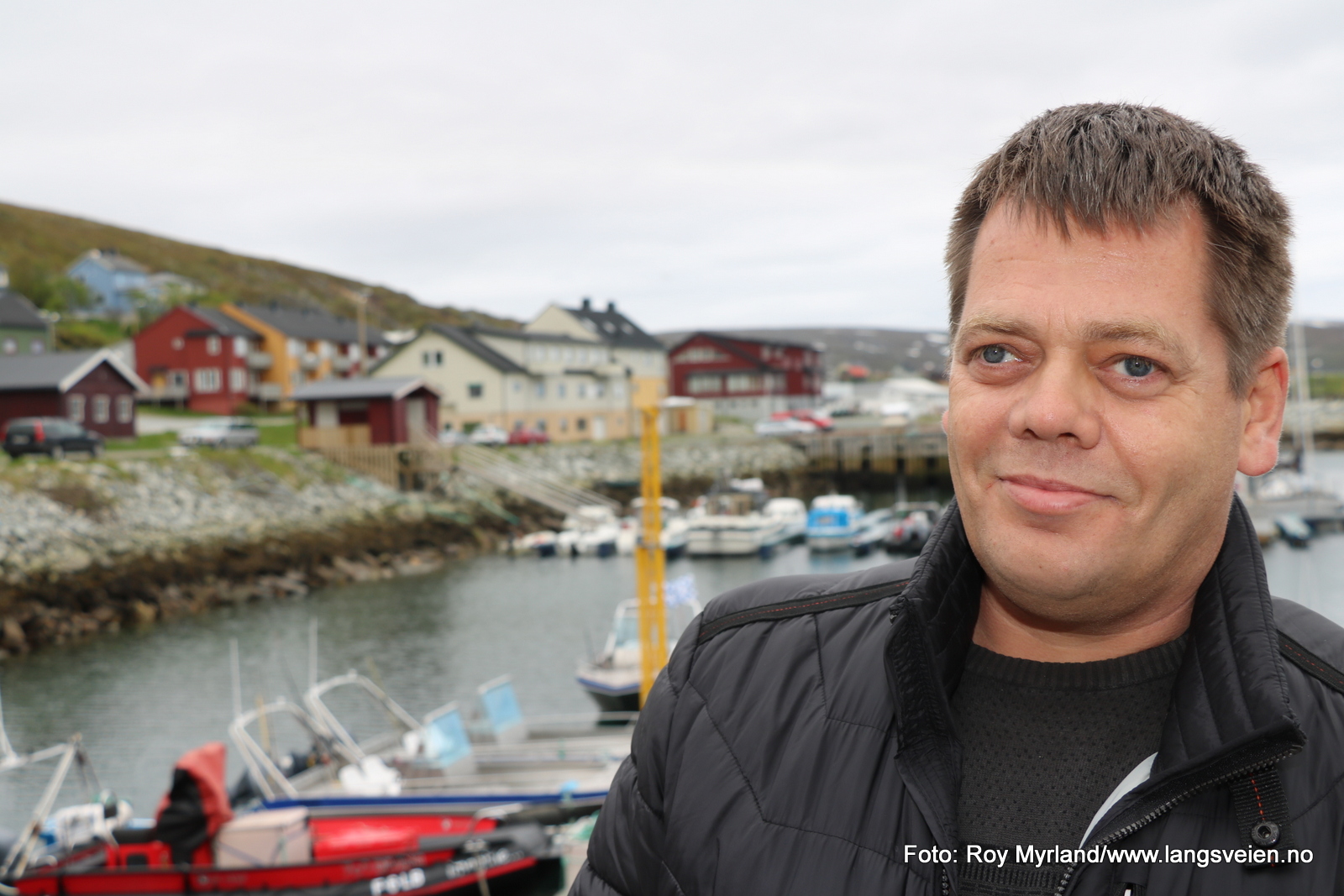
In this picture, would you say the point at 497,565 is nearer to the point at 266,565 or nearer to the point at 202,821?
the point at 266,565

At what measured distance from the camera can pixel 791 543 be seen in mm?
38156

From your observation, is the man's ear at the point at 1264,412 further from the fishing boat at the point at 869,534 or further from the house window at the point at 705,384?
the house window at the point at 705,384

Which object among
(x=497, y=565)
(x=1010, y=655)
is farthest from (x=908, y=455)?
(x=1010, y=655)

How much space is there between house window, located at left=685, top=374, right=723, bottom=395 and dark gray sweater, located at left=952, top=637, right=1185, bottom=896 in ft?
246

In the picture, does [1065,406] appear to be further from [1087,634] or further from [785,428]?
[785,428]

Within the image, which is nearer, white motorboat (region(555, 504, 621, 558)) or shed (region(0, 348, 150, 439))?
white motorboat (region(555, 504, 621, 558))

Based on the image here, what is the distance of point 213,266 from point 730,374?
8656 centimetres

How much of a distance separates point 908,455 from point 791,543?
23.4 meters

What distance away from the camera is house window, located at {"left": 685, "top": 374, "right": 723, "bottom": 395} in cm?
7619

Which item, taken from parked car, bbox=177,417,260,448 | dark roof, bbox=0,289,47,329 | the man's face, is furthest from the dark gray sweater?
dark roof, bbox=0,289,47,329

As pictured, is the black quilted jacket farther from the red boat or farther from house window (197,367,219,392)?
house window (197,367,219,392)

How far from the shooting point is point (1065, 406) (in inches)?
52.1

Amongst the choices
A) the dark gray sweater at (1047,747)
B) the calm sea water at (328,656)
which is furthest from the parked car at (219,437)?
the dark gray sweater at (1047,747)

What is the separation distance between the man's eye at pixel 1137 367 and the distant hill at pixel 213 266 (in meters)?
103
